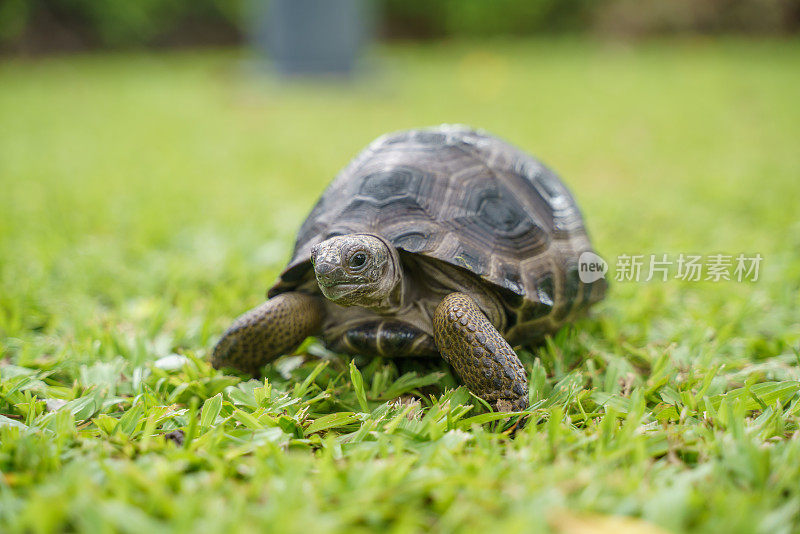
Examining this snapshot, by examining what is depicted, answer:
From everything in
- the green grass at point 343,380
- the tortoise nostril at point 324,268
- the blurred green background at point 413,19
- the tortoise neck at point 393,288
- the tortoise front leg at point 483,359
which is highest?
the blurred green background at point 413,19

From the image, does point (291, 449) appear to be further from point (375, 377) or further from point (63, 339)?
point (63, 339)

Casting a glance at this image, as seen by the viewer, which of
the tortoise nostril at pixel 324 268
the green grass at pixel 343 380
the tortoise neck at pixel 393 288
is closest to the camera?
the green grass at pixel 343 380

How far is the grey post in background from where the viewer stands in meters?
9.62

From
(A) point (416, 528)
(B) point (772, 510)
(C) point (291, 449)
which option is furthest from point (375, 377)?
(B) point (772, 510)

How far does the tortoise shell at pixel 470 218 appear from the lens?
1.82 m

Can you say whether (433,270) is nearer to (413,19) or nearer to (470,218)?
(470,218)

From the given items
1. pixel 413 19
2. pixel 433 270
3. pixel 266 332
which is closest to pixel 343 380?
pixel 266 332

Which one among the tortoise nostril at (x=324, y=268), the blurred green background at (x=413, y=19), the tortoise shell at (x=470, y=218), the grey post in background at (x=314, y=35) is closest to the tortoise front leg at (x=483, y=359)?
the tortoise shell at (x=470, y=218)

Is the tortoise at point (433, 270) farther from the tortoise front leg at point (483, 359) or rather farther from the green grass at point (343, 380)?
the green grass at point (343, 380)

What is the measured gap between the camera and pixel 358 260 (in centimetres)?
165

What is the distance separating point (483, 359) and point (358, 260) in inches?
16.9

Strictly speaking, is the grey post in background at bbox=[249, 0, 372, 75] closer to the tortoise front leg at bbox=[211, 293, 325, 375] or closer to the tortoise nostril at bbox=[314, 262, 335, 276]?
the tortoise front leg at bbox=[211, 293, 325, 375]

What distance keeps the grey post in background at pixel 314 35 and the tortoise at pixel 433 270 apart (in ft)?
27.5

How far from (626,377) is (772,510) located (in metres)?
0.74
